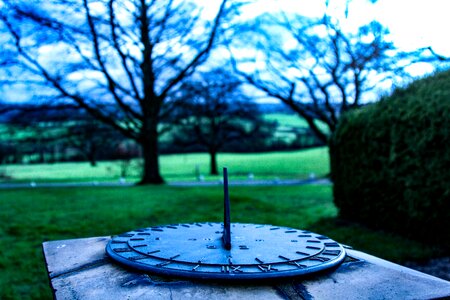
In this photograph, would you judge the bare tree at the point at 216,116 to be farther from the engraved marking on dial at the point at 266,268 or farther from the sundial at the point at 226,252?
the engraved marking on dial at the point at 266,268

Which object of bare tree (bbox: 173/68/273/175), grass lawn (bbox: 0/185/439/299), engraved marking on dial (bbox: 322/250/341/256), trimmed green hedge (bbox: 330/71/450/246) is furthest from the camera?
bare tree (bbox: 173/68/273/175)

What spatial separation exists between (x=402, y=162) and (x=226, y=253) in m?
3.78

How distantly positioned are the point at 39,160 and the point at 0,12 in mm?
11256

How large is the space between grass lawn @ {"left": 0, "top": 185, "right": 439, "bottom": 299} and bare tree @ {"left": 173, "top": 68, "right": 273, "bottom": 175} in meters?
7.09

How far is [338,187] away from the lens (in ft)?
22.4

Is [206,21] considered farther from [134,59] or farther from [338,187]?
[338,187]

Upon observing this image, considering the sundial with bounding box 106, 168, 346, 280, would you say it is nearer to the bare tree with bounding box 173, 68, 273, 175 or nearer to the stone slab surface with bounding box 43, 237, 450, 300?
the stone slab surface with bounding box 43, 237, 450, 300

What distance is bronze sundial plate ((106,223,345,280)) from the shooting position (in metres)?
1.94

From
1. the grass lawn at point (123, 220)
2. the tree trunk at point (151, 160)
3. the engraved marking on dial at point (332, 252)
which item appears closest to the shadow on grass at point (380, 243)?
the grass lawn at point (123, 220)

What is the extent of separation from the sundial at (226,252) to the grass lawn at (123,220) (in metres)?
1.69

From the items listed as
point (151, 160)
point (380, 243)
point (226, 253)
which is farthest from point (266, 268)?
point (151, 160)

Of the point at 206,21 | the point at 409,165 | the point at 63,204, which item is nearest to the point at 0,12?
the point at 206,21

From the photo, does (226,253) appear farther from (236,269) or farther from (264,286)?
(264,286)

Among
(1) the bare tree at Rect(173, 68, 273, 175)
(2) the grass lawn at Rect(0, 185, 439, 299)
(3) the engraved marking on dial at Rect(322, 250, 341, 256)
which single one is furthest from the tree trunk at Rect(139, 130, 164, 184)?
(3) the engraved marking on dial at Rect(322, 250, 341, 256)
